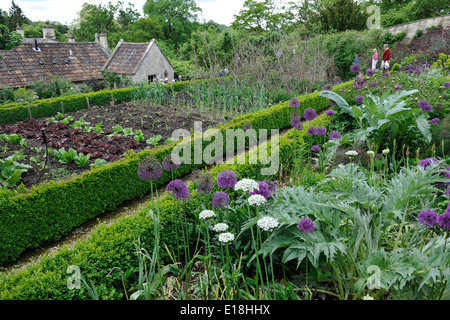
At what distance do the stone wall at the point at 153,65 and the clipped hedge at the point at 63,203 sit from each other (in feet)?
46.0

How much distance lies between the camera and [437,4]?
80.7 feet

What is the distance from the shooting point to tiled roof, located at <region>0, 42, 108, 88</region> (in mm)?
15273

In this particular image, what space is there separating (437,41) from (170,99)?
15627 millimetres

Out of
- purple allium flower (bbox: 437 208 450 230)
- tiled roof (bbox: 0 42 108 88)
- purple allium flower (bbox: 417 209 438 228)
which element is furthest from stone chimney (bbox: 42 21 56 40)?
purple allium flower (bbox: 437 208 450 230)

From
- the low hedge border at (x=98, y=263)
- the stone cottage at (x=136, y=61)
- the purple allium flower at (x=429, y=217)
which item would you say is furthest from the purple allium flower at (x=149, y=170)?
the stone cottage at (x=136, y=61)

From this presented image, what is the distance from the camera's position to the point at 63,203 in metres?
4.40

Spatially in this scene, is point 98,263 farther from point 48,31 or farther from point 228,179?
point 48,31

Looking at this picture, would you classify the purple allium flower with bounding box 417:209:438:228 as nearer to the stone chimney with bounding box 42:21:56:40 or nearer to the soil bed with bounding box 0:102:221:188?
the soil bed with bounding box 0:102:221:188

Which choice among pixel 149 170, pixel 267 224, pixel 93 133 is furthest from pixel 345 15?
pixel 267 224

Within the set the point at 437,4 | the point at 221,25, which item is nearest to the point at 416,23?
the point at 437,4

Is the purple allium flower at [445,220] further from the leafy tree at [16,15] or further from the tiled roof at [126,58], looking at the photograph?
the leafy tree at [16,15]

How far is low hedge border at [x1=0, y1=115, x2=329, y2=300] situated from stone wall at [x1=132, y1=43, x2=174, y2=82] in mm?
16493

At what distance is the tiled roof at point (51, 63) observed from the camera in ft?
50.1
